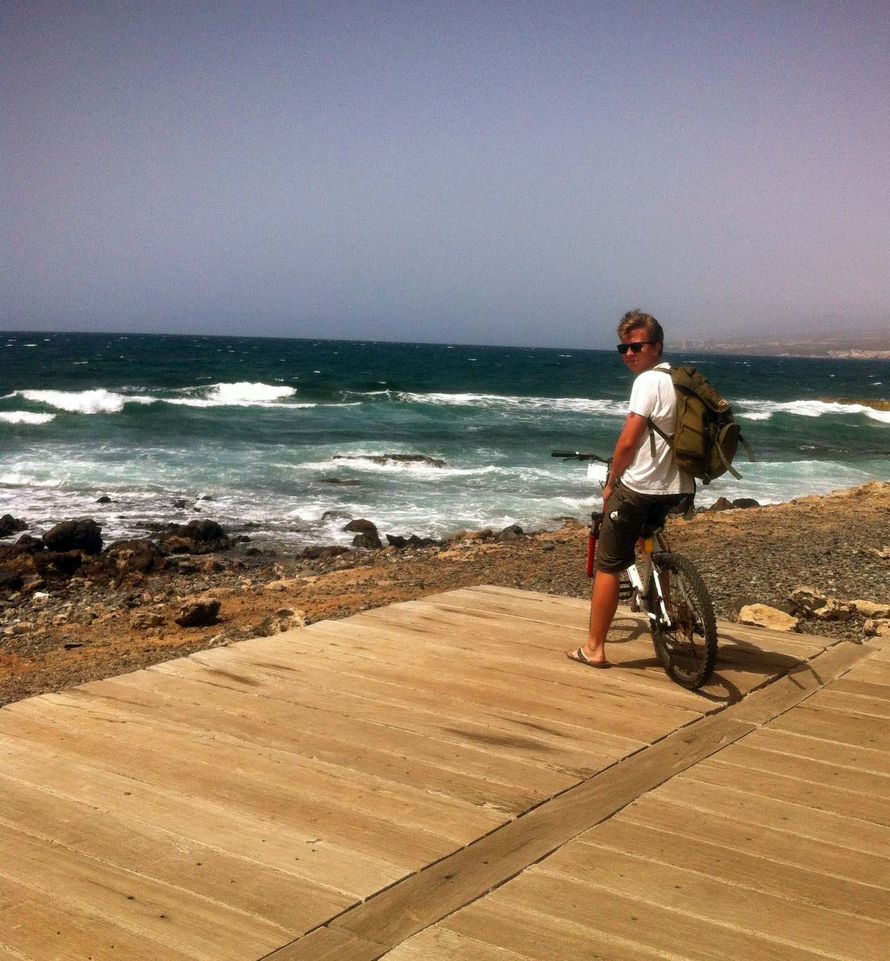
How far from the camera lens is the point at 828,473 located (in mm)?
23828

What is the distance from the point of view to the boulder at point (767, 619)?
6418 millimetres

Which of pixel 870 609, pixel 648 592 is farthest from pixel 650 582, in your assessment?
pixel 870 609

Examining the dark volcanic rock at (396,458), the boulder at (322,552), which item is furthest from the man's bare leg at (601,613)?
the dark volcanic rock at (396,458)

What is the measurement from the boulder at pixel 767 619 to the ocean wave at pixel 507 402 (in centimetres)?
3603

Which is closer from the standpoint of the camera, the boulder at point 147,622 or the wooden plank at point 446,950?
the wooden plank at point 446,950

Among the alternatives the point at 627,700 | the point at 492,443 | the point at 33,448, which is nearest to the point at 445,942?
the point at 627,700

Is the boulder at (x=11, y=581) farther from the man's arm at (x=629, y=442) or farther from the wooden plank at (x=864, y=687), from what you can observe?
the wooden plank at (x=864, y=687)

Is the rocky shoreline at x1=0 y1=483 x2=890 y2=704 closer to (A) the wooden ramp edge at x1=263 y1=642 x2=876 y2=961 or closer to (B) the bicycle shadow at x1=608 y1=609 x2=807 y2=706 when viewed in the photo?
(B) the bicycle shadow at x1=608 y1=609 x2=807 y2=706

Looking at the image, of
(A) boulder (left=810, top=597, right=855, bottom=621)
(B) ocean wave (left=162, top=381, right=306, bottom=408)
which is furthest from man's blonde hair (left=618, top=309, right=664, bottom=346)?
(B) ocean wave (left=162, top=381, right=306, bottom=408)

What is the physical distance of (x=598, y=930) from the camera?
7.98 ft

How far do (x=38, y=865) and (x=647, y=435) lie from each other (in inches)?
113

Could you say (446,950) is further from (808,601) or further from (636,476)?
(808,601)

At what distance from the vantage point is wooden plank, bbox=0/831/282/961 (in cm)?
236

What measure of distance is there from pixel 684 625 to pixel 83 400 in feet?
120
